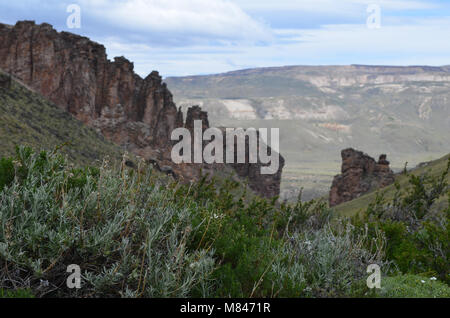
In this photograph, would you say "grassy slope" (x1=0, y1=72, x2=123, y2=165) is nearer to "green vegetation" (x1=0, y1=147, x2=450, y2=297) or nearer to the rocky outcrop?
"green vegetation" (x1=0, y1=147, x2=450, y2=297)

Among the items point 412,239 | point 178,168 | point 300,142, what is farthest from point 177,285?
point 300,142

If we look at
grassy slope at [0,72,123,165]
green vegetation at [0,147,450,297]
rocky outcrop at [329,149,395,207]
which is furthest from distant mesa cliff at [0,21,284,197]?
green vegetation at [0,147,450,297]

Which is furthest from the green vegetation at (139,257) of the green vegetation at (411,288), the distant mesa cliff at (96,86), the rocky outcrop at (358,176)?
the rocky outcrop at (358,176)

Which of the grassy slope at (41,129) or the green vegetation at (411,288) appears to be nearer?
the green vegetation at (411,288)

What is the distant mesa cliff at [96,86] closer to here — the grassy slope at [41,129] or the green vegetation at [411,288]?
the grassy slope at [41,129]

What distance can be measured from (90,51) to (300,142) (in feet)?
492

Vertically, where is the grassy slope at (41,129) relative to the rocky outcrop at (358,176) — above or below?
above

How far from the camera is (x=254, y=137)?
57.0 meters

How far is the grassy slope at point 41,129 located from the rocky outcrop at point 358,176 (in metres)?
27.1

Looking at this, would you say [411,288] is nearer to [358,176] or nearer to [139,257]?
[139,257]

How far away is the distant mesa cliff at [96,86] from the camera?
134 ft

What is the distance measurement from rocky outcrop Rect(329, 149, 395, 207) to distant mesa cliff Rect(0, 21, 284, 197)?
1203 cm

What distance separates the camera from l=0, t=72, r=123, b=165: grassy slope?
21.4 metres
